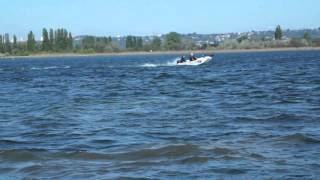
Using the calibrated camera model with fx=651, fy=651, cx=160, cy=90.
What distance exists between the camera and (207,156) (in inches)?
550

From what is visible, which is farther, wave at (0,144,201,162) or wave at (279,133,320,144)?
wave at (279,133,320,144)

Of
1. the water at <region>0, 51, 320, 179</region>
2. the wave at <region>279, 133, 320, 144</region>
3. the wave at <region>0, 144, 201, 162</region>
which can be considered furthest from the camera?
the wave at <region>279, 133, 320, 144</region>

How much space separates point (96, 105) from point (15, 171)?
1460 centimetres

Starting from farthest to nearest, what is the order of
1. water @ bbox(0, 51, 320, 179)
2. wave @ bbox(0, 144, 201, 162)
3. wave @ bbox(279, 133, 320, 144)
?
wave @ bbox(279, 133, 320, 144) → wave @ bbox(0, 144, 201, 162) → water @ bbox(0, 51, 320, 179)

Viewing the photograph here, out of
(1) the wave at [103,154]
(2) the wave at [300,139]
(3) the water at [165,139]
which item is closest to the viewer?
(3) the water at [165,139]

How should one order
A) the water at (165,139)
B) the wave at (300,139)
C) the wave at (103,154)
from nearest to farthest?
1. the water at (165,139)
2. the wave at (103,154)
3. the wave at (300,139)

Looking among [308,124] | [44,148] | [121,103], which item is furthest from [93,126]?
[121,103]

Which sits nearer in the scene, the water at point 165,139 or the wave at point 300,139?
the water at point 165,139

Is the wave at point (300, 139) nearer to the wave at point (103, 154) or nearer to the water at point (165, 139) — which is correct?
the water at point (165, 139)

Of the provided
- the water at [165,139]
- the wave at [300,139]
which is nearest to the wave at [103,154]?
the water at [165,139]

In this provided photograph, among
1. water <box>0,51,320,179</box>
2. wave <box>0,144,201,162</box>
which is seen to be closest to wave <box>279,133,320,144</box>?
water <box>0,51,320,179</box>

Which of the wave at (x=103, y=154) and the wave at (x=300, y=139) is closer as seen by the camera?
the wave at (x=103, y=154)

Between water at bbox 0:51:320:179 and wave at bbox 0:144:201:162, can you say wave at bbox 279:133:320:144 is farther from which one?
wave at bbox 0:144:201:162

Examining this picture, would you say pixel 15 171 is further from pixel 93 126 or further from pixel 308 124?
pixel 308 124
